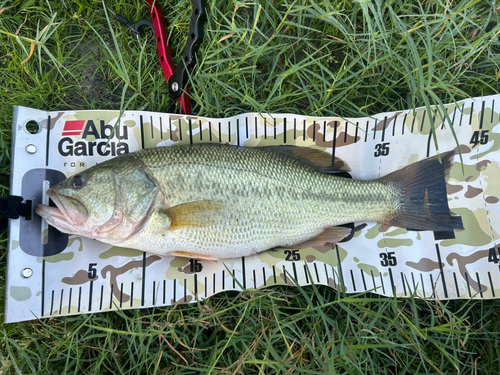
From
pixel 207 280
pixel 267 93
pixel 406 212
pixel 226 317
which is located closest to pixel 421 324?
pixel 406 212

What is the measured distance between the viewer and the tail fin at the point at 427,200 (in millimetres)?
2168

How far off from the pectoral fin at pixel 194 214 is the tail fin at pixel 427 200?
133 cm

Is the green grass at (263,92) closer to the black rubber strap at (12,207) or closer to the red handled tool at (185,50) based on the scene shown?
the red handled tool at (185,50)

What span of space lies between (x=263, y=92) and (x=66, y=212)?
5.72ft

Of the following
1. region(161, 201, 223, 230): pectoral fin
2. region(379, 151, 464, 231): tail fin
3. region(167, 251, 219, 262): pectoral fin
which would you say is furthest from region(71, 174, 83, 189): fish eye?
region(379, 151, 464, 231): tail fin

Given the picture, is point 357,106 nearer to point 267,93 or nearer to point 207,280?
point 267,93

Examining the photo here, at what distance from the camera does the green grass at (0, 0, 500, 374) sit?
200 cm

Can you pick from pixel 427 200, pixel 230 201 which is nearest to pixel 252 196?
pixel 230 201

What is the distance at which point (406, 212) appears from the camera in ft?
7.13

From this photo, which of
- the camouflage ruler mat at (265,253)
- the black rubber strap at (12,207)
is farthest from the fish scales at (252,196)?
the black rubber strap at (12,207)

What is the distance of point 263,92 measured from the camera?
2.41 metres

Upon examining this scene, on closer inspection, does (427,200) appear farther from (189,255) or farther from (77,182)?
(77,182)

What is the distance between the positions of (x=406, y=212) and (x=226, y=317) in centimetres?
160

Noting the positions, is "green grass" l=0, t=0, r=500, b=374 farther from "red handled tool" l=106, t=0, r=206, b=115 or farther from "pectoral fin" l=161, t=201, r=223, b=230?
"pectoral fin" l=161, t=201, r=223, b=230
